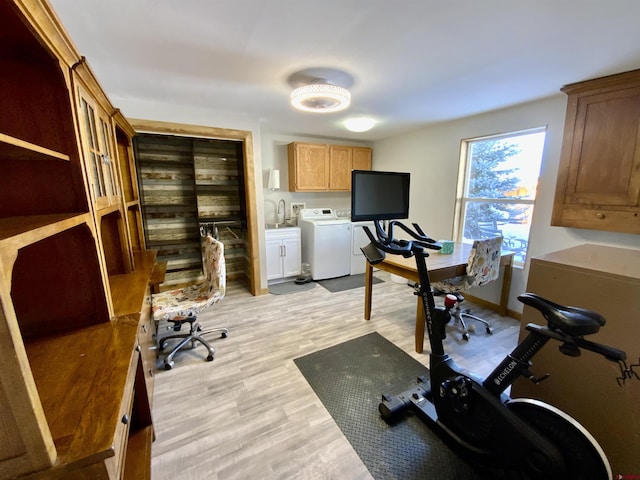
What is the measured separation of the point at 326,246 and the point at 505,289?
2.38m

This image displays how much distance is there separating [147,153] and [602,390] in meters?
4.87

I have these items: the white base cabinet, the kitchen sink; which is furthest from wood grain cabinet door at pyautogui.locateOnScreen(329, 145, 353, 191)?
the white base cabinet

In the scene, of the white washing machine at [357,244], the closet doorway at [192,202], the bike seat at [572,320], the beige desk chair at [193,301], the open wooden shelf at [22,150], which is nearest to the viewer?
the open wooden shelf at [22,150]

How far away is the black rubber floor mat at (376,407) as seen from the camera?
146 centimetres

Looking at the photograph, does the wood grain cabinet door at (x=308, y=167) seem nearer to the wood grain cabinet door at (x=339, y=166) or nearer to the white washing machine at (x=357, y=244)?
the wood grain cabinet door at (x=339, y=166)

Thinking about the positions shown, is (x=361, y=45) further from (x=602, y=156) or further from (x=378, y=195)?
(x=602, y=156)

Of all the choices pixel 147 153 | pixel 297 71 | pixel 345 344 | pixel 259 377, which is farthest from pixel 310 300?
pixel 147 153

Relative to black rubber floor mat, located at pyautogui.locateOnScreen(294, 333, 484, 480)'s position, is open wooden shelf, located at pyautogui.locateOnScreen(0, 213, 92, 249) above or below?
above

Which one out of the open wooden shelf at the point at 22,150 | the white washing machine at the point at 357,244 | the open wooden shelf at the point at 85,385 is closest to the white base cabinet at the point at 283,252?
the white washing machine at the point at 357,244

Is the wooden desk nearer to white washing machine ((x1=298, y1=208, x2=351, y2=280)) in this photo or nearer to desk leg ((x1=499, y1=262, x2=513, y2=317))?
desk leg ((x1=499, y1=262, x2=513, y2=317))

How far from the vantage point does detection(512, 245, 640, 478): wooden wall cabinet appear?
3.66 feet

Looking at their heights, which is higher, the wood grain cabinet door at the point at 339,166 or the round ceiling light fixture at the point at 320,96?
the round ceiling light fixture at the point at 320,96

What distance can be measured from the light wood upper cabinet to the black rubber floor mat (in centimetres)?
269

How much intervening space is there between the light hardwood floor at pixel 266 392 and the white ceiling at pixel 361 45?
2314mm
